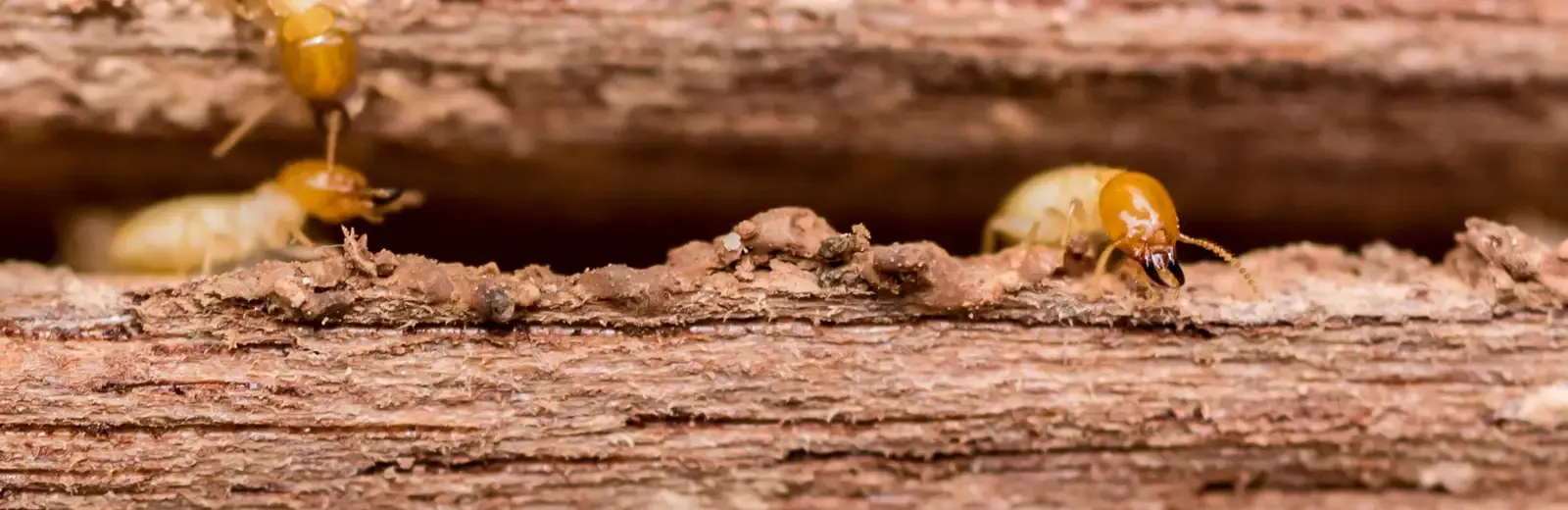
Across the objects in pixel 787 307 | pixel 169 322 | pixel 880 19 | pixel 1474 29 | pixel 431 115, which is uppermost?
pixel 1474 29

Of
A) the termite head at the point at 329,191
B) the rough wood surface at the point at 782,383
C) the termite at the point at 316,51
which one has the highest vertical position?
the termite at the point at 316,51

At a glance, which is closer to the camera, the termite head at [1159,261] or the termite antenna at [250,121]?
the termite head at [1159,261]

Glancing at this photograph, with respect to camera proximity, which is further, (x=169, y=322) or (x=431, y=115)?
(x=431, y=115)

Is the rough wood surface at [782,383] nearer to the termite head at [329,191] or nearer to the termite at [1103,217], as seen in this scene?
the termite at [1103,217]

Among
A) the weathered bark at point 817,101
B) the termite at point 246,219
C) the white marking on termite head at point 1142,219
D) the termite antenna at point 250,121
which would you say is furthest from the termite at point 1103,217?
the termite antenna at point 250,121

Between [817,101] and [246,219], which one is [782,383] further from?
[246,219]

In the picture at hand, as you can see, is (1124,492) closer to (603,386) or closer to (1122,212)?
(1122,212)

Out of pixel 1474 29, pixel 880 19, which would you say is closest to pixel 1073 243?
pixel 880 19
